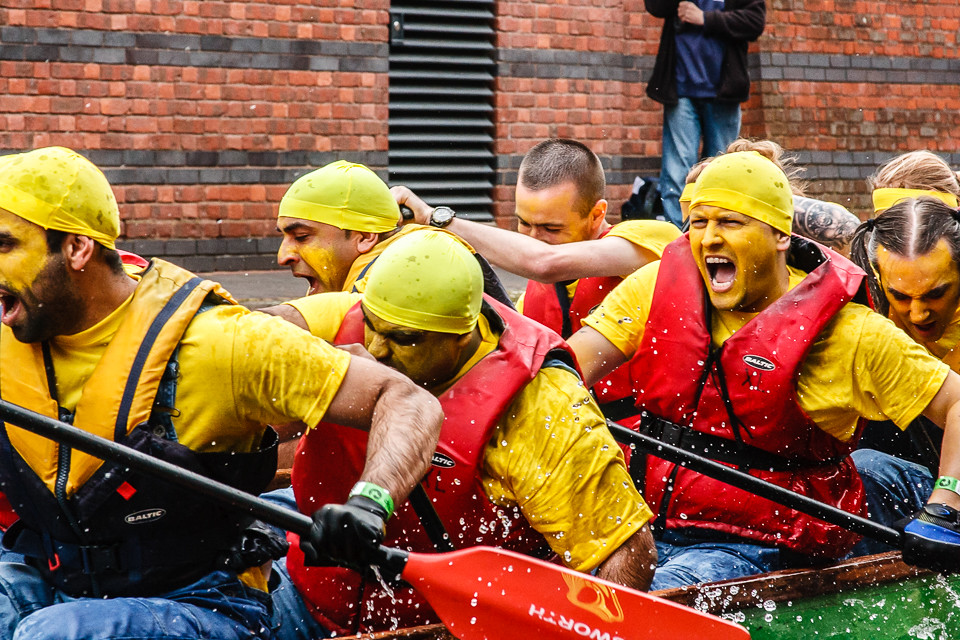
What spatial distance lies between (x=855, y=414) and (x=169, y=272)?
6.87 ft

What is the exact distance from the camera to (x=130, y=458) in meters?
2.62

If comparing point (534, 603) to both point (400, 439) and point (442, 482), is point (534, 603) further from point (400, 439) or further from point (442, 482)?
point (400, 439)

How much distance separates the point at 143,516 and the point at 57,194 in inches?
29.3

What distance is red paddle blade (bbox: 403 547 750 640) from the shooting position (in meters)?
2.92

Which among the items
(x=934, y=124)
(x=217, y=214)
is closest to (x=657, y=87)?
(x=217, y=214)

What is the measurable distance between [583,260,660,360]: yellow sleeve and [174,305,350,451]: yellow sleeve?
4.48 feet

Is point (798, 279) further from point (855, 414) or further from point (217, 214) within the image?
point (217, 214)

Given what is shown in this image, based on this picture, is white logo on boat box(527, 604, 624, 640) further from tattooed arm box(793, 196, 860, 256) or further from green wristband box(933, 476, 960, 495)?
tattooed arm box(793, 196, 860, 256)

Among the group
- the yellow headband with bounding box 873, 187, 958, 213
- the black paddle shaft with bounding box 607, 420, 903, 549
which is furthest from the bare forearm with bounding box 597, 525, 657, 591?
the yellow headband with bounding box 873, 187, 958, 213

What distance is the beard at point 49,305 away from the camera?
271cm

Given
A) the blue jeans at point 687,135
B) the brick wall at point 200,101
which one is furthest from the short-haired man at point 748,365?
the brick wall at point 200,101

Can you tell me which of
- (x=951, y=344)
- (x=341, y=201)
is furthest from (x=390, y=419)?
(x=951, y=344)

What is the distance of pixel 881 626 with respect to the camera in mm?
3820

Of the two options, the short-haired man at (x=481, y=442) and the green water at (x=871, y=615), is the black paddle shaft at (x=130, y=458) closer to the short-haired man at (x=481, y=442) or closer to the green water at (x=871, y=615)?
the short-haired man at (x=481, y=442)
